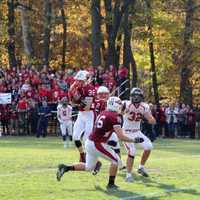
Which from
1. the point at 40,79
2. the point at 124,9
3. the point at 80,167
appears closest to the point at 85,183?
the point at 80,167

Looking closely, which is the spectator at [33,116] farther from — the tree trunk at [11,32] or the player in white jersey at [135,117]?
the player in white jersey at [135,117]

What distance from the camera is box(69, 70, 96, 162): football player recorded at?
16.8m

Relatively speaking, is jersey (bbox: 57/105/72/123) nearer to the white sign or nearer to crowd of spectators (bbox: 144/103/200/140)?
the white sign

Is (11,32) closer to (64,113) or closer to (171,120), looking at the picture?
(171,120)

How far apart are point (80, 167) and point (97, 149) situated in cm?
65

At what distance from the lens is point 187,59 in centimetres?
5094

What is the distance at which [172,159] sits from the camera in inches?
805

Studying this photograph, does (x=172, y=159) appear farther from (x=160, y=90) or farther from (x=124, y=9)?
(x=160, y=90)

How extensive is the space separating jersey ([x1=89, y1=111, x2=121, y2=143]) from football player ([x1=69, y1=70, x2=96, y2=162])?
3.25 meters

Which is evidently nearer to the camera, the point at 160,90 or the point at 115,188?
the point at 115,188

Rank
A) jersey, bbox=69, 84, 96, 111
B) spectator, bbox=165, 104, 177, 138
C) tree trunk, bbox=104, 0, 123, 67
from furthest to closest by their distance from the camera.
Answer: tree trunk, bbox=104, 0, 123, 67 < spectator, bbox=165, 104, 177, 138 < jersey, bbox=69, 84, 96, 111

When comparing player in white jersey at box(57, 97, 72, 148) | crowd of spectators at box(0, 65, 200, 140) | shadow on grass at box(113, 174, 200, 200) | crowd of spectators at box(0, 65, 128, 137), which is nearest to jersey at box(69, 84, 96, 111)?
shadow on grass at box(113, 174, 200, 200)

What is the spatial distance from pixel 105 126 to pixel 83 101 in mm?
3771

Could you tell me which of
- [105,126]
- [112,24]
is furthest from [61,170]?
[112,24]
